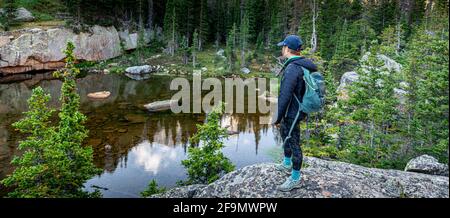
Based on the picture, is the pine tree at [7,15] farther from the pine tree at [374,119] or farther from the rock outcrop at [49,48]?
the pine tree at [374,119]

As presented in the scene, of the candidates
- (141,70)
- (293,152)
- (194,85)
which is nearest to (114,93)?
(194,85)

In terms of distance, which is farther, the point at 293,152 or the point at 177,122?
the point at 177,122

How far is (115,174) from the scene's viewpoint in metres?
18.3

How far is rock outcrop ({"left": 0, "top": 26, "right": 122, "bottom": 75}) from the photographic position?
150 feet

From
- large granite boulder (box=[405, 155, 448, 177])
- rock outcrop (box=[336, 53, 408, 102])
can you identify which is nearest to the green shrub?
large granite boulder (box=[405, 155, 448, 177])

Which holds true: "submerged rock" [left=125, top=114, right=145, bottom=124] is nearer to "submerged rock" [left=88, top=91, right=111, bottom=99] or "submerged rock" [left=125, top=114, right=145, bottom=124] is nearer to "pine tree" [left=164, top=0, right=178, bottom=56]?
"submerged rock" [left=88, top=91, right=111, bottom=99]

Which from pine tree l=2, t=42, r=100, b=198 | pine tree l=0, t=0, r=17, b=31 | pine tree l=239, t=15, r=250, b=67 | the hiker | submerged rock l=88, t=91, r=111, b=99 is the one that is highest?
pine tree l=0, t=0, r=17, b=31

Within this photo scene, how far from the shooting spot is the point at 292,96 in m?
7.03

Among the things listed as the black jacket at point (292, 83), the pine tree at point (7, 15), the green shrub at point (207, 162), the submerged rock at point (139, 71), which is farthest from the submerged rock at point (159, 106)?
the pine tree at point (7, 15)

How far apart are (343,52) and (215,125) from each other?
3618 centimetres

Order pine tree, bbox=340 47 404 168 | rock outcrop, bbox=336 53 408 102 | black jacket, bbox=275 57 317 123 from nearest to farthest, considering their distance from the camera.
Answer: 1. black jacket, bbox=275 57 317 123
2. pine tree, bbox=340 47 404 168
3. rock outcrop, bbox=336 53 408 102

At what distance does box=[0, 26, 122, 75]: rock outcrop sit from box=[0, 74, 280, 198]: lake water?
9.88 meters
